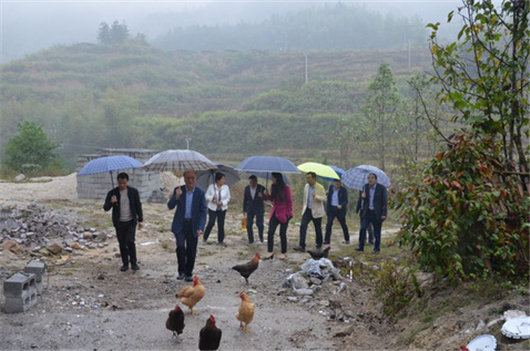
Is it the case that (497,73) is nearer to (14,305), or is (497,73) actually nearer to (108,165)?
(14,305)

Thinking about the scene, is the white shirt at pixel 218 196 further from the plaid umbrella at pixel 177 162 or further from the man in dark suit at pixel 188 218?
the man in dark suit at pixel 188 218

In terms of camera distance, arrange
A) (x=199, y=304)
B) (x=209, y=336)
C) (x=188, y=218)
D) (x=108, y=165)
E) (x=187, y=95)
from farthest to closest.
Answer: (x=187, y=95) → (x=108, y=165) → (x=188, y=218) → (x=199, y=304) → (x=209, y=336)

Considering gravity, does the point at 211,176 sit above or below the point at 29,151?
above

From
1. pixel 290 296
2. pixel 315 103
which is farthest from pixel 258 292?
pixel 315 103

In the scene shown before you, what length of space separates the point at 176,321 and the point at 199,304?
144 centimetres

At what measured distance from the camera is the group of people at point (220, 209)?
7938 millimetres

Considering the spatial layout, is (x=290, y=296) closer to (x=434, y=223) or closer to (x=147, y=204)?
(x=434, y=223)

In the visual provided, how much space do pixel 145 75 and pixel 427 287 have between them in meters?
69.7

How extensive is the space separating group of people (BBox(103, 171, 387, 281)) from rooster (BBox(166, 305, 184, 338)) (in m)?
2.33

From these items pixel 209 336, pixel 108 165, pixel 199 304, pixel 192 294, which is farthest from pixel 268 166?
pixel 209 336

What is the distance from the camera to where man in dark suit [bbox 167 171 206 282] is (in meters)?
7.90

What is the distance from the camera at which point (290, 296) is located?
24.7 feet

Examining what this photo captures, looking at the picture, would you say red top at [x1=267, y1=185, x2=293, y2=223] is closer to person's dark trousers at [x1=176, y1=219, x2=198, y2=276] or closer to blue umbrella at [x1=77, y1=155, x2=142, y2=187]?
person's dark trousers at [x1=176, y1=219, x2=198, y2=276]

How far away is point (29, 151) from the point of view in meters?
25.7
